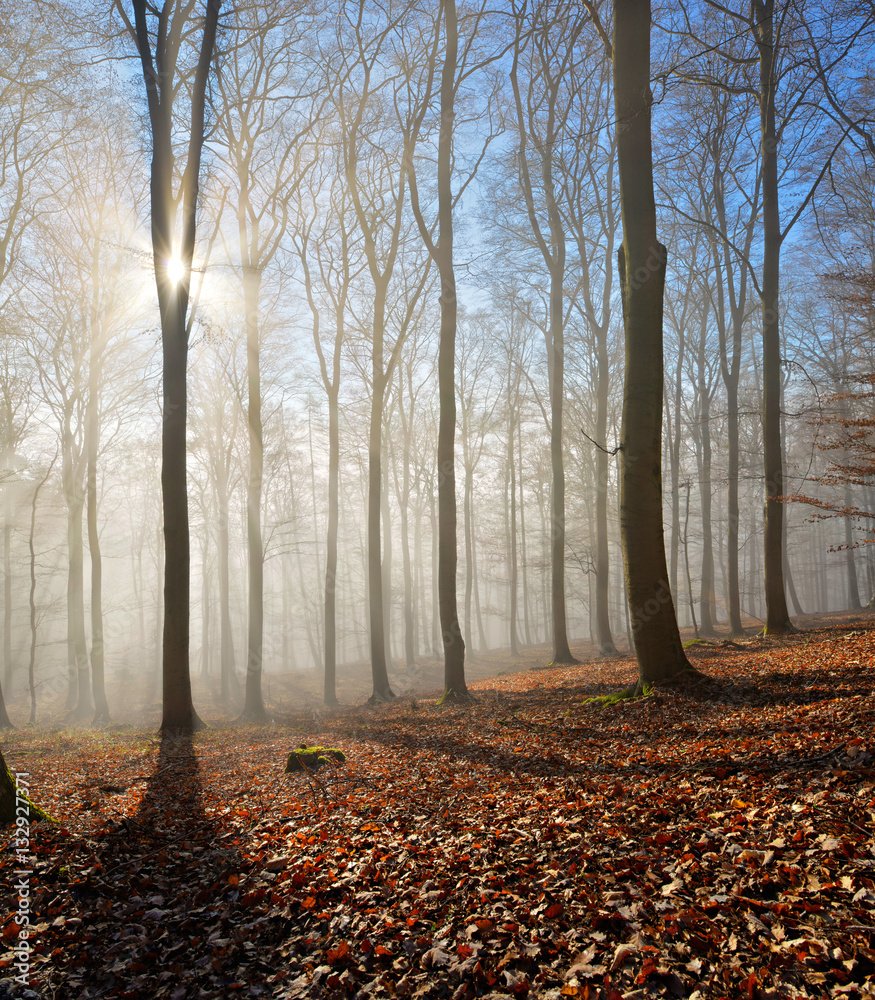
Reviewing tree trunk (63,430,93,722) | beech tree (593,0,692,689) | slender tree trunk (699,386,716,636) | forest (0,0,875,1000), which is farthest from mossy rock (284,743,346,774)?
tree trunk (63,430,93,722)

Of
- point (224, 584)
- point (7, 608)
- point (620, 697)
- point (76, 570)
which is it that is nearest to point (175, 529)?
point (620, 697)

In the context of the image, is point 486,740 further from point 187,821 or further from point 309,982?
point 309,982

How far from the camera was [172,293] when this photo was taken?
851cm

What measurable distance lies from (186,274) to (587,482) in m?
20.2

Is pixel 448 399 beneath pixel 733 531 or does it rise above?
above

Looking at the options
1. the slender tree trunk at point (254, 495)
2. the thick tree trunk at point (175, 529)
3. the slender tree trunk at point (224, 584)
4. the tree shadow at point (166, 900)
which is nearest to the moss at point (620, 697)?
the tree shadow at point (166, 900)

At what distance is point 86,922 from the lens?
111 inches

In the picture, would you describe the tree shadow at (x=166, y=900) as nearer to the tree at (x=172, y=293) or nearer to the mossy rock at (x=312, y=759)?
the mossy rock at (x=312, y=759)

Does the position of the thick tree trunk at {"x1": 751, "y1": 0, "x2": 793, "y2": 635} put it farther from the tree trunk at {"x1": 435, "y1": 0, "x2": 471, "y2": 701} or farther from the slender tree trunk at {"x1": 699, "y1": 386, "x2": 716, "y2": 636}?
the tree trunk at {"x1": 435, "y1": 0, "x2": 471, "y2": 701}

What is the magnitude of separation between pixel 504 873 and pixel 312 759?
3.82 m

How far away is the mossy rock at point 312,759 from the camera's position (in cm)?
600

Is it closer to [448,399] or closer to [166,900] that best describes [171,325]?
[448,399]

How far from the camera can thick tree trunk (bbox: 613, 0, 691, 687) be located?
620 cm

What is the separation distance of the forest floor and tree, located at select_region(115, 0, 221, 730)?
2.98 metres
